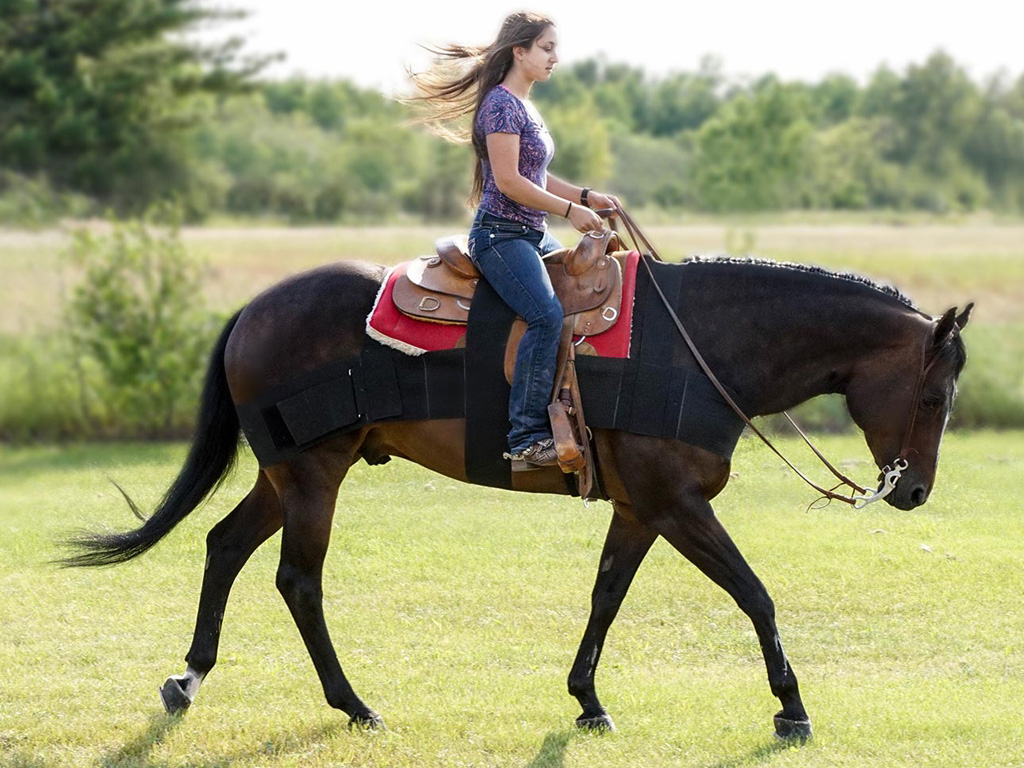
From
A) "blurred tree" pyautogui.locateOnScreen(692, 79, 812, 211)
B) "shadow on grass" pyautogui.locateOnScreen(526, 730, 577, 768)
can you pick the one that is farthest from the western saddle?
"blurred tree" pyautogui.locateOnScreen(692, 79, 812, 211)

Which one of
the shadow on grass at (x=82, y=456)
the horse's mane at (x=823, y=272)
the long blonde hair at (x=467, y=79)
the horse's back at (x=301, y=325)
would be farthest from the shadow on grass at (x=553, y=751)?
the shadow on grass at (x=82, y=456)

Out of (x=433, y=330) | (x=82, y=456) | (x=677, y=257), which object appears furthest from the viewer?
(x=677, y=257)

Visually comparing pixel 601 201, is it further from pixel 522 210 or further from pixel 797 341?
pixel 797 341

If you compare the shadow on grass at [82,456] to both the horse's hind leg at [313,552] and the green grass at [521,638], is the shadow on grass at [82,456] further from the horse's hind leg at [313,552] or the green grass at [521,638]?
the horse's hind leg at [313,552]

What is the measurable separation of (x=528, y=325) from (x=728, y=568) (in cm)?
140

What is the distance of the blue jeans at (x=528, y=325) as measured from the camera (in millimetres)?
5770

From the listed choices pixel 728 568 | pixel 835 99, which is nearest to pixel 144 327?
pixel 728 568

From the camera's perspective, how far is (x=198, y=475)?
6.67 meters

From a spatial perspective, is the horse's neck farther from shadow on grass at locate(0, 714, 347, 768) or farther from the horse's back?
shadow on grass at locate(0, 714, 347, 768)

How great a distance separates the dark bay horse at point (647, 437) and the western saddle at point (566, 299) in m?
0.19

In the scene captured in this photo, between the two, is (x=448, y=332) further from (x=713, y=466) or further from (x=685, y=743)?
(x=685, y=743)

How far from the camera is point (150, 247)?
15.9 metres

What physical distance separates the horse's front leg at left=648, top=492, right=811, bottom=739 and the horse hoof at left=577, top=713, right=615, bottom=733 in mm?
821

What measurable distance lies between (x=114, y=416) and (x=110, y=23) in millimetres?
24549
